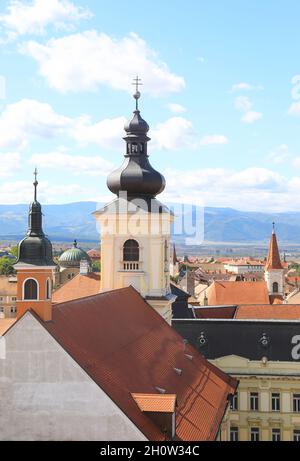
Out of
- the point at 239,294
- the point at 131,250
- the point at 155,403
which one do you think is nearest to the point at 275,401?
the point at 131,250

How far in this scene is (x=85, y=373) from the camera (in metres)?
20.6

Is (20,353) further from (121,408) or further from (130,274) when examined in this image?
(130,274)

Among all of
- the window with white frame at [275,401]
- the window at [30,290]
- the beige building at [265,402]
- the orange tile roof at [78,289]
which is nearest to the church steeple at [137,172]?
the beige building at [265,402]

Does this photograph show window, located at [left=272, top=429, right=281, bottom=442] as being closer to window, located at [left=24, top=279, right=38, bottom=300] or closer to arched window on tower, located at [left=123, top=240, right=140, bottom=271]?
arched window on tower, located at [left=123, top=240, right=140, bottom=271]

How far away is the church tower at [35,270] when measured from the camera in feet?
71.5

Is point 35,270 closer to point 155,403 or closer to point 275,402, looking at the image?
point 155,403

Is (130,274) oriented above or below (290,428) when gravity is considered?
above

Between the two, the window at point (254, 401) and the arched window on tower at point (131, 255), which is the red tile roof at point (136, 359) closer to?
the arched window on tower at point (131, 255)

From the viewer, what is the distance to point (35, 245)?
23.0m

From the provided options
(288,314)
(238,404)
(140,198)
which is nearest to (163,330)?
(140,198)

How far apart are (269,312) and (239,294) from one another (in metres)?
23.8
